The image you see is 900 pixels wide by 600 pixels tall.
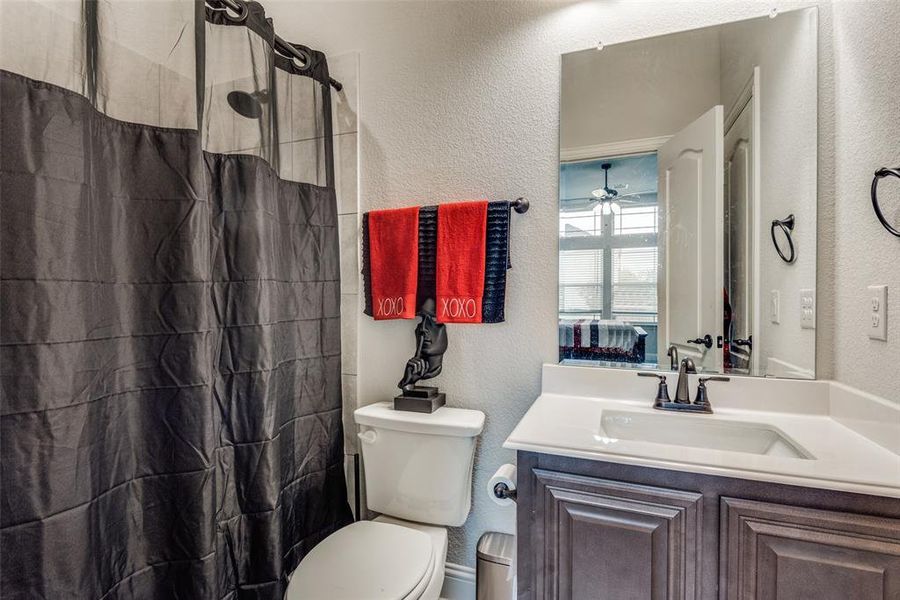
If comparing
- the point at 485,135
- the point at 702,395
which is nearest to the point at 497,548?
the point at 702,395

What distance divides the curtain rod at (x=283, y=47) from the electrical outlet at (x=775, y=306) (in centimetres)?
171

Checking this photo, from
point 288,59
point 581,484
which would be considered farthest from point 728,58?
point 288,59

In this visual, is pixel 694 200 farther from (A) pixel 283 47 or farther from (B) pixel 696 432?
(A) pixel 283 47

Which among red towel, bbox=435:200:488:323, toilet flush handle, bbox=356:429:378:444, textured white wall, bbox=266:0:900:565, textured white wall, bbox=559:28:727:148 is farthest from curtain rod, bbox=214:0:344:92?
toilet flush handle, bbox=356:429:378:444

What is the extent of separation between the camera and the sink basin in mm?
1094

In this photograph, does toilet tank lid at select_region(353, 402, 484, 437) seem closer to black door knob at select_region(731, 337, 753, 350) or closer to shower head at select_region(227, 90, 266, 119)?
black door knob at select_region(731, 337, 753, 350)

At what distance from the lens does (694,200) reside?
131cm

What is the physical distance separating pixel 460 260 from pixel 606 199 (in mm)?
535

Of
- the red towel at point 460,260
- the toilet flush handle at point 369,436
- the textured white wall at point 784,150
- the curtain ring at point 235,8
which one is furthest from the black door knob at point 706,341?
the curtain ring at point 235,8

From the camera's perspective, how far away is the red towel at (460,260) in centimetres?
144

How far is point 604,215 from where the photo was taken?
1396 millimetres

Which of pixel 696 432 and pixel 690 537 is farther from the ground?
pixel 696 432

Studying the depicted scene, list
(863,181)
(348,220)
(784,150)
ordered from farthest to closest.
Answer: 1. (348,220)
2. (784,150)
3. (863,181)

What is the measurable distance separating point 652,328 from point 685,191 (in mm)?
451
